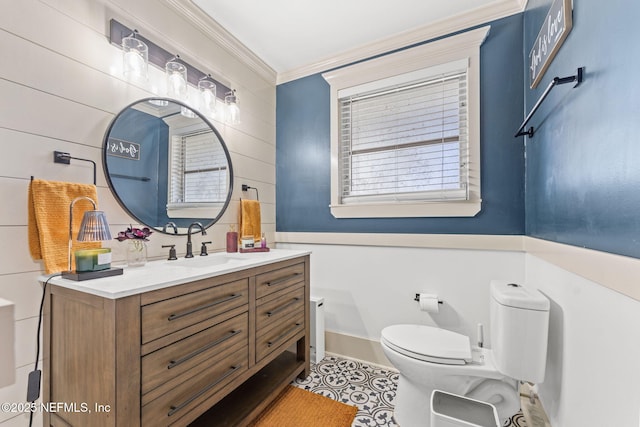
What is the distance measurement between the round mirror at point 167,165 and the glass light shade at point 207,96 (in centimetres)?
8

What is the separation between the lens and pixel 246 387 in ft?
5.49

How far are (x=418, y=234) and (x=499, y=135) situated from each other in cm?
84

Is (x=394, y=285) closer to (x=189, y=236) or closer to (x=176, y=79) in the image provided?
(x=189, y=236)

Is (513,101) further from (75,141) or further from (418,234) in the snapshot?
(75,141)

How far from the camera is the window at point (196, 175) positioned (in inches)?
67.1

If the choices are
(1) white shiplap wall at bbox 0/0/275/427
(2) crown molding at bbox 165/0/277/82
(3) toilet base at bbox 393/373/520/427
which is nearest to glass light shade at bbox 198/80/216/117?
(1) white shiplap wall at bbox 0/0/275/427

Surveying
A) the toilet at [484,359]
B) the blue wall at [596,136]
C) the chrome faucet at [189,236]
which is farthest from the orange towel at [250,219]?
the blue wall at [596,136]

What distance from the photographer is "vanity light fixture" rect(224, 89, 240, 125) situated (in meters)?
2.03

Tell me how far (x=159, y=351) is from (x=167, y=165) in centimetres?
109

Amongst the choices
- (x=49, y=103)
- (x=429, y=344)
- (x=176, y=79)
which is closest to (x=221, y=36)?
(x=176, y=79)

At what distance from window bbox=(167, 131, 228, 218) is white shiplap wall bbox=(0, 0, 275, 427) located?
9.7 inches

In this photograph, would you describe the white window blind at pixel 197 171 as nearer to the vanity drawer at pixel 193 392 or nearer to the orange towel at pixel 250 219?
the orange towel at pixel 250 219

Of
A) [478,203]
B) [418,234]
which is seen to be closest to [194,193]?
[418,234]

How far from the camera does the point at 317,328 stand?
2.15 meters
